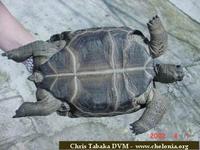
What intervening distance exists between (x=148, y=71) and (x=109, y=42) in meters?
0.43

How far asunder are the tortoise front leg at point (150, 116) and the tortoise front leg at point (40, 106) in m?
0.79

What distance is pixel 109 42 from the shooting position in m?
3.72

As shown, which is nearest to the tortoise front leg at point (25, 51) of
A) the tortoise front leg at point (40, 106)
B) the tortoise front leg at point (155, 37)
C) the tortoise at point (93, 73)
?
the tortoise at point (93, 73)

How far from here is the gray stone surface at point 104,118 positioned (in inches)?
163

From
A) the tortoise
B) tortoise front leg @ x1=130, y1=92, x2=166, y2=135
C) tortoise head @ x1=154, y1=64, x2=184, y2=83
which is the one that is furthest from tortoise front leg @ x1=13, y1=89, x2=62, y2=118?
tortoise head @ x1=154, y1=64, x2=184, y2=83

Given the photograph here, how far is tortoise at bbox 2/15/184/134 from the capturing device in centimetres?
362

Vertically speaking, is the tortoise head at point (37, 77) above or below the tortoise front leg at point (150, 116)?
above

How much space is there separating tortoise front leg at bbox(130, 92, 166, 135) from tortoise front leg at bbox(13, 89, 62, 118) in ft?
2.59
